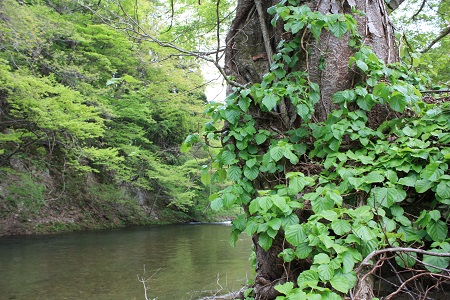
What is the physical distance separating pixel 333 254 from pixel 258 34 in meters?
1.74

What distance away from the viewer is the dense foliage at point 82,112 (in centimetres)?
1020

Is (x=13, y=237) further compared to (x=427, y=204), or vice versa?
(x=13, y=237)

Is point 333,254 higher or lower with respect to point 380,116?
lower

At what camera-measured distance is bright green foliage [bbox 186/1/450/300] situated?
1.47m

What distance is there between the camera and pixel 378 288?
175cm

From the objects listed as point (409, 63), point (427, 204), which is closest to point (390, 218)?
point (427, 204)

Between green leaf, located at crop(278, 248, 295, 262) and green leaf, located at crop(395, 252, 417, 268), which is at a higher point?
green leaf, located at crop(278, 248, 295, 262)

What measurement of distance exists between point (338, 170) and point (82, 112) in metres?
10.6

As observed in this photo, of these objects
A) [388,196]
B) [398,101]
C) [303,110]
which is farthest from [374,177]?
[303,110]

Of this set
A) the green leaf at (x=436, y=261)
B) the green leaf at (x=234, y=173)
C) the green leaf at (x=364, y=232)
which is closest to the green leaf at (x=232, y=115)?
the green leaf at (x=234, y=173)

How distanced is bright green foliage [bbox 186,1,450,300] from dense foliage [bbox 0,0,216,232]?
20.7ft

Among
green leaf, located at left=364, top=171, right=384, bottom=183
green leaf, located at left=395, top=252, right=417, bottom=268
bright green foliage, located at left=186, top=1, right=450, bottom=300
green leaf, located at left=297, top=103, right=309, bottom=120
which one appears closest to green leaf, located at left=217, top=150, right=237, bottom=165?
bright green foliage, located at left=186, top=1, right=450, bottom=300

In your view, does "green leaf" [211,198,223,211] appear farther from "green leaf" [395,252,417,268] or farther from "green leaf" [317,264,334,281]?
"green leaf" [395,252,417,268]

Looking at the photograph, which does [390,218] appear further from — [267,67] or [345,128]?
[267,67]
